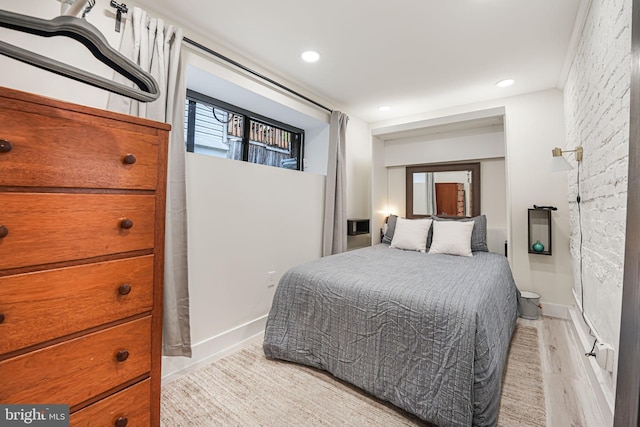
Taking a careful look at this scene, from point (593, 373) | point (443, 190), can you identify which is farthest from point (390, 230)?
point (593, 373)

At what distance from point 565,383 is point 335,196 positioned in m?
2.41

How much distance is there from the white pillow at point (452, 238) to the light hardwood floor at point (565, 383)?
94cm

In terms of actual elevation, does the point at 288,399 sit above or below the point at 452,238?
below

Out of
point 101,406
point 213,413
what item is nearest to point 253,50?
point 101,406

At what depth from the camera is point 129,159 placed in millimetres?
994

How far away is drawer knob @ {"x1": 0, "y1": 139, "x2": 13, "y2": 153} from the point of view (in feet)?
2.44

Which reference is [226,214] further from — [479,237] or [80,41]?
[479,237]

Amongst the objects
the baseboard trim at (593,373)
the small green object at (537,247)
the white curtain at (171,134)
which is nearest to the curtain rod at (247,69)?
the white curtain at (171,134)

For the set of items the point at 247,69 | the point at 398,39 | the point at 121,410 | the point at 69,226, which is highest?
the point at 398,39

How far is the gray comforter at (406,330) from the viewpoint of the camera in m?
1.33

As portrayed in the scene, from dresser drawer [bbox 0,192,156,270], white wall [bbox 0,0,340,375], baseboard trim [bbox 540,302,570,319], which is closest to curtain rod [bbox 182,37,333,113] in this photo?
white wall [bbox 0,0,340,375]

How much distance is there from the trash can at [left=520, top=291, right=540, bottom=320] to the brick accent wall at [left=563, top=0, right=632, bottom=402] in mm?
637

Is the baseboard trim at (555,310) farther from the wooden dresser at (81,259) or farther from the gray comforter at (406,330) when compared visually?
the wooden dresser at (81,259)

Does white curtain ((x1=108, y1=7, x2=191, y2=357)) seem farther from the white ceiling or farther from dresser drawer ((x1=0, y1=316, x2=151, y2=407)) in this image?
dresser drawer ((x1=0, y1=316, x2=151, y2=407))
